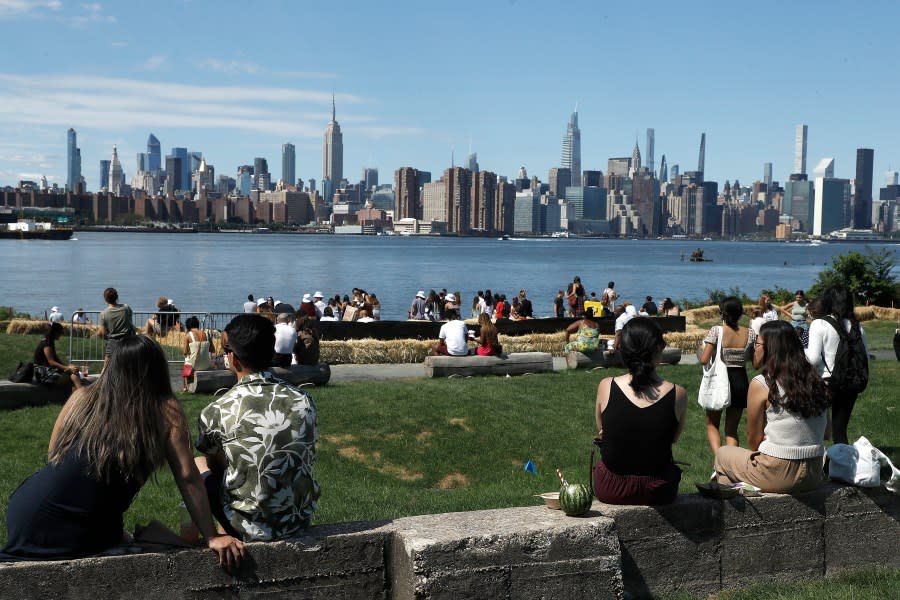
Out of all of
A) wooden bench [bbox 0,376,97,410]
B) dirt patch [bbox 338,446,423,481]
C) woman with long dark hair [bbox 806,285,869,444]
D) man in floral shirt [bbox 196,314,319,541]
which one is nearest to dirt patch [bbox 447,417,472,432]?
dirt patch [bbox 338,446,423,481]

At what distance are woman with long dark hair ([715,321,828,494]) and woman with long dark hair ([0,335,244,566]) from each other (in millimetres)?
3598

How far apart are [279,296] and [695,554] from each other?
6880cm

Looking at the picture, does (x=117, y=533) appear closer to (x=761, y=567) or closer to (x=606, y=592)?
(x=606, y=592)

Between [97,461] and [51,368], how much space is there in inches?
363

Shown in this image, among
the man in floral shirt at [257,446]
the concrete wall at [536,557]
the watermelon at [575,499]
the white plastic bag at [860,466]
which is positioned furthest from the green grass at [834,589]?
the man in floral shirt at [257,446]

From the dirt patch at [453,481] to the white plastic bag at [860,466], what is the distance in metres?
4.54

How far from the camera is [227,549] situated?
4656mm

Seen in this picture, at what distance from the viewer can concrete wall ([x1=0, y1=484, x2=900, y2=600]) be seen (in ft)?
15.1

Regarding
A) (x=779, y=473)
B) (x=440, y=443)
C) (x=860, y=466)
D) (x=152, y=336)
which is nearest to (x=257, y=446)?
(x=779, y=473)

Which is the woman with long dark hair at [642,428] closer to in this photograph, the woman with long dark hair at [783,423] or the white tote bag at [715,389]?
the woman with long dark hair at [783,423]

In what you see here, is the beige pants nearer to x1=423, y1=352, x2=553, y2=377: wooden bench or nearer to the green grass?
the green grass

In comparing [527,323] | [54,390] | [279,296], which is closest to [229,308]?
[279,296]

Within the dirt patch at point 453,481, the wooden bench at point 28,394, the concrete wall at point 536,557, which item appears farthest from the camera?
the wooden bench at point 28,394

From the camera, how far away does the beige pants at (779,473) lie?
20.0ft
